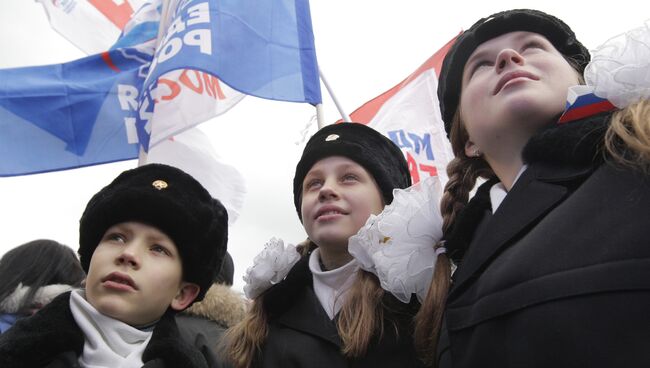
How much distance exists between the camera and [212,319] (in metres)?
2.46

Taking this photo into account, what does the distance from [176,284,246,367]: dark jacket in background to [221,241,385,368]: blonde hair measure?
66mm

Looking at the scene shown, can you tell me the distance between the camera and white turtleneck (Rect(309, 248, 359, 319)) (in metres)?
2.04

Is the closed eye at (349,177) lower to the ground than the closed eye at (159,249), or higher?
higher

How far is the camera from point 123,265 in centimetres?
174

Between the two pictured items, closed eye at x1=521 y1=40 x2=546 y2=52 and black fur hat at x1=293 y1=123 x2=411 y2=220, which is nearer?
closed eye at x1=521 y1=40 x2=546 y2=52

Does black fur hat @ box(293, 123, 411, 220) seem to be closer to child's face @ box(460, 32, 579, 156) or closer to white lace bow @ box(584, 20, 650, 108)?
child's face @ box(460, 32, 579, 156)

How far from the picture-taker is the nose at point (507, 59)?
1.55 m

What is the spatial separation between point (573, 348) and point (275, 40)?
3.27 meters

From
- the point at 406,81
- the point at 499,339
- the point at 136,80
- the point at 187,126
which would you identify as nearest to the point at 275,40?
the point at 187,126

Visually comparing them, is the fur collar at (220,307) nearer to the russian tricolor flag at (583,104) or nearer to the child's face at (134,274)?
the child's face at (134,274)

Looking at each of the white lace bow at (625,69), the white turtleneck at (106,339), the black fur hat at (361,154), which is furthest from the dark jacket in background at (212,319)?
the white lace bow at (625,69)

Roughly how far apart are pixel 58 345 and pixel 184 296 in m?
0.47

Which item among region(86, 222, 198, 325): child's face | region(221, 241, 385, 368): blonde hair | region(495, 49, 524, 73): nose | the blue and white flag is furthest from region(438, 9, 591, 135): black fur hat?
the blue and white flag

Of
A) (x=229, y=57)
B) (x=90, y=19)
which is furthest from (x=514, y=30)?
(x=90, y=19)
